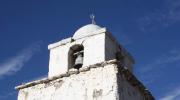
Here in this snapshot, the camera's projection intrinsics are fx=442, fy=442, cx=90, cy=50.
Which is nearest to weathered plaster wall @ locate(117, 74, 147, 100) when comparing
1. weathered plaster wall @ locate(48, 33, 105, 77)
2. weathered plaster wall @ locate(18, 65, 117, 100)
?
weathered plaster wall @ locate(18, 65, 117, 100)

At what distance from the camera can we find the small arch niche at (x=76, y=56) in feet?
44.9

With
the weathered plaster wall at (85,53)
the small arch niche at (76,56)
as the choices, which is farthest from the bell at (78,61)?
the weathered plaster wall at (85,53)

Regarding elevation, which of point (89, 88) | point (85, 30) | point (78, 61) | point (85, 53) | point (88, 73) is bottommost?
point (89, 88)

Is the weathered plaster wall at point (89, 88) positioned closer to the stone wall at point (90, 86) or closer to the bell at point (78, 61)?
the stone wall at point (90, 86)

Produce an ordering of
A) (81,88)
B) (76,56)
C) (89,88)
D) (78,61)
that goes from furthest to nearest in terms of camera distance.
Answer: (76,56), (78,61), (81,88), (89,88)

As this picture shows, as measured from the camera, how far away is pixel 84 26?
14.6 m

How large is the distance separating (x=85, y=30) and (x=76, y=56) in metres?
0.92

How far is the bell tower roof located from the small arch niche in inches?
14.8

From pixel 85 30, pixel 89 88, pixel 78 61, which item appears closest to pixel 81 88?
pixel 89 88

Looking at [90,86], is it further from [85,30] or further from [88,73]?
[85,30]

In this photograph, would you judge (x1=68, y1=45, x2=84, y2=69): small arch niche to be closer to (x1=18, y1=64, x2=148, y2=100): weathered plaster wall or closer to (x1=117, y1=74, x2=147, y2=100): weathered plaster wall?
(x1=18, y1=64, x2=148, y2=100): weathered plaster wall

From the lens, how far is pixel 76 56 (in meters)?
14.0

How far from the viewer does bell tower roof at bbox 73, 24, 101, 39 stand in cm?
1403

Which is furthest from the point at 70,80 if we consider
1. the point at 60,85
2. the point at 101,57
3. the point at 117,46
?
the point at 117,46
